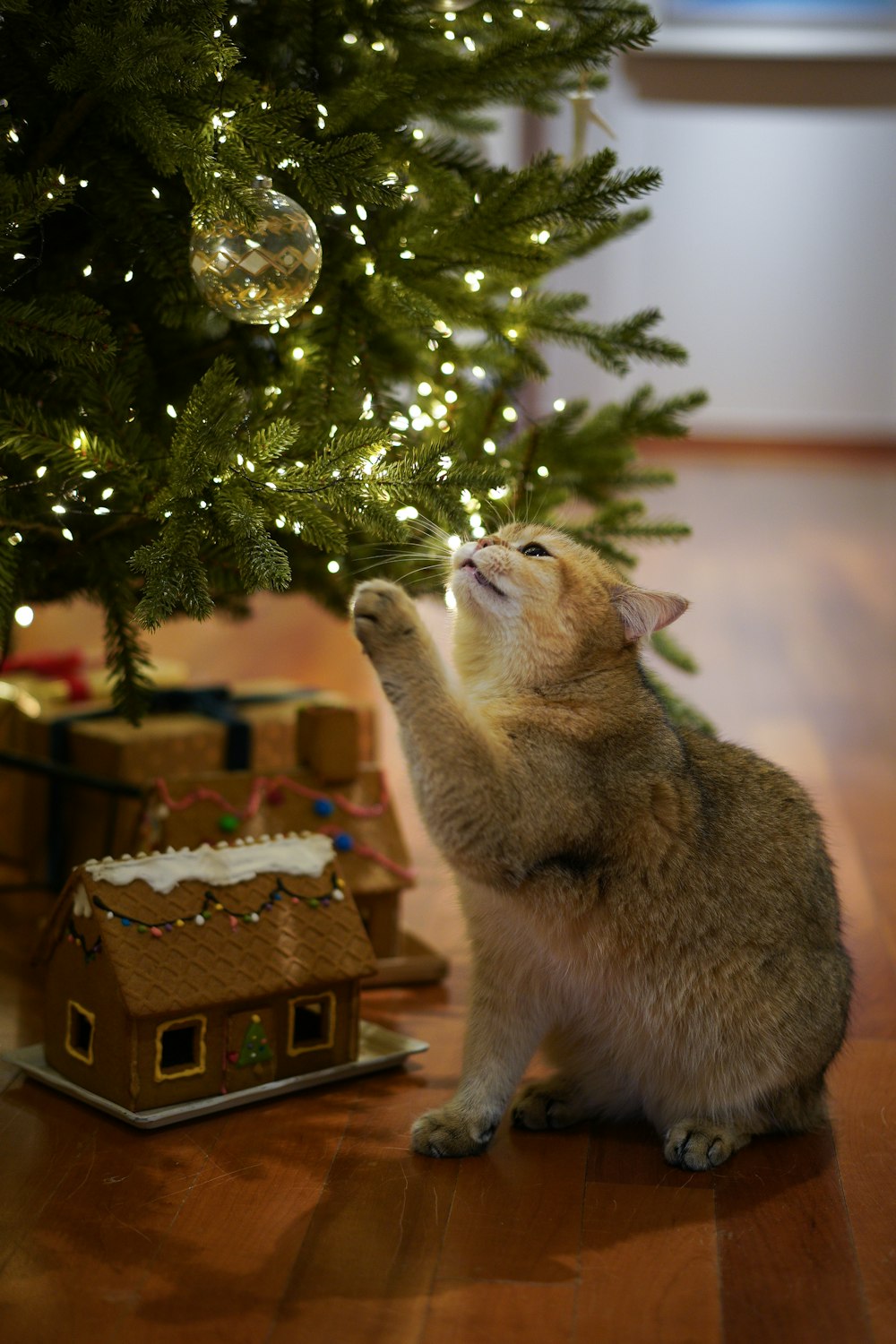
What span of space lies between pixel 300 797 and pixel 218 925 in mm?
400

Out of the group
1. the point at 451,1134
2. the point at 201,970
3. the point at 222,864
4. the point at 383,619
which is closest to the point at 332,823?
the point at 222,864

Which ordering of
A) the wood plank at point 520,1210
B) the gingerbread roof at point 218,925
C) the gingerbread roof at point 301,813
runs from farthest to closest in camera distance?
the gingerbread roof at point 301,813 → the gingerbread roof at point 218,925 → the wood plank at point 520,1210

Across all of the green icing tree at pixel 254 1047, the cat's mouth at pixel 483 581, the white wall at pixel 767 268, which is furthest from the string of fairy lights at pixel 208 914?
the white wall at pixel 767 268

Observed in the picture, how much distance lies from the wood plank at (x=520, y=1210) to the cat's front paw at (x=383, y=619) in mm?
539

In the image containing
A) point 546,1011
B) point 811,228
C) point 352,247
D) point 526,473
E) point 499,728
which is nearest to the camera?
point 499,728

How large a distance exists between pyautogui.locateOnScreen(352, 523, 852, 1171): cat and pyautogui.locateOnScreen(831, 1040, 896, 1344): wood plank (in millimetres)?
65

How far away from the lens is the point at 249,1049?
159cm

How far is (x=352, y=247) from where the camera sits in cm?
170

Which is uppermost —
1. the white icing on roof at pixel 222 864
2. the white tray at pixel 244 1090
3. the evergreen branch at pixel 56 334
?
the evergreen branch at pixel 56 334

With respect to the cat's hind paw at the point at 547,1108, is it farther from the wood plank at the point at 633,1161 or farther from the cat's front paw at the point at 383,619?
the cat's front paw at the point at 383,619

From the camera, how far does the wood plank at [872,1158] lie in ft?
4.18

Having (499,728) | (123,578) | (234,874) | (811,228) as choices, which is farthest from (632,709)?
(811,228)

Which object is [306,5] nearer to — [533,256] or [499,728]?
[533,256]

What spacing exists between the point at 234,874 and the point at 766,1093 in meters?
0.62
